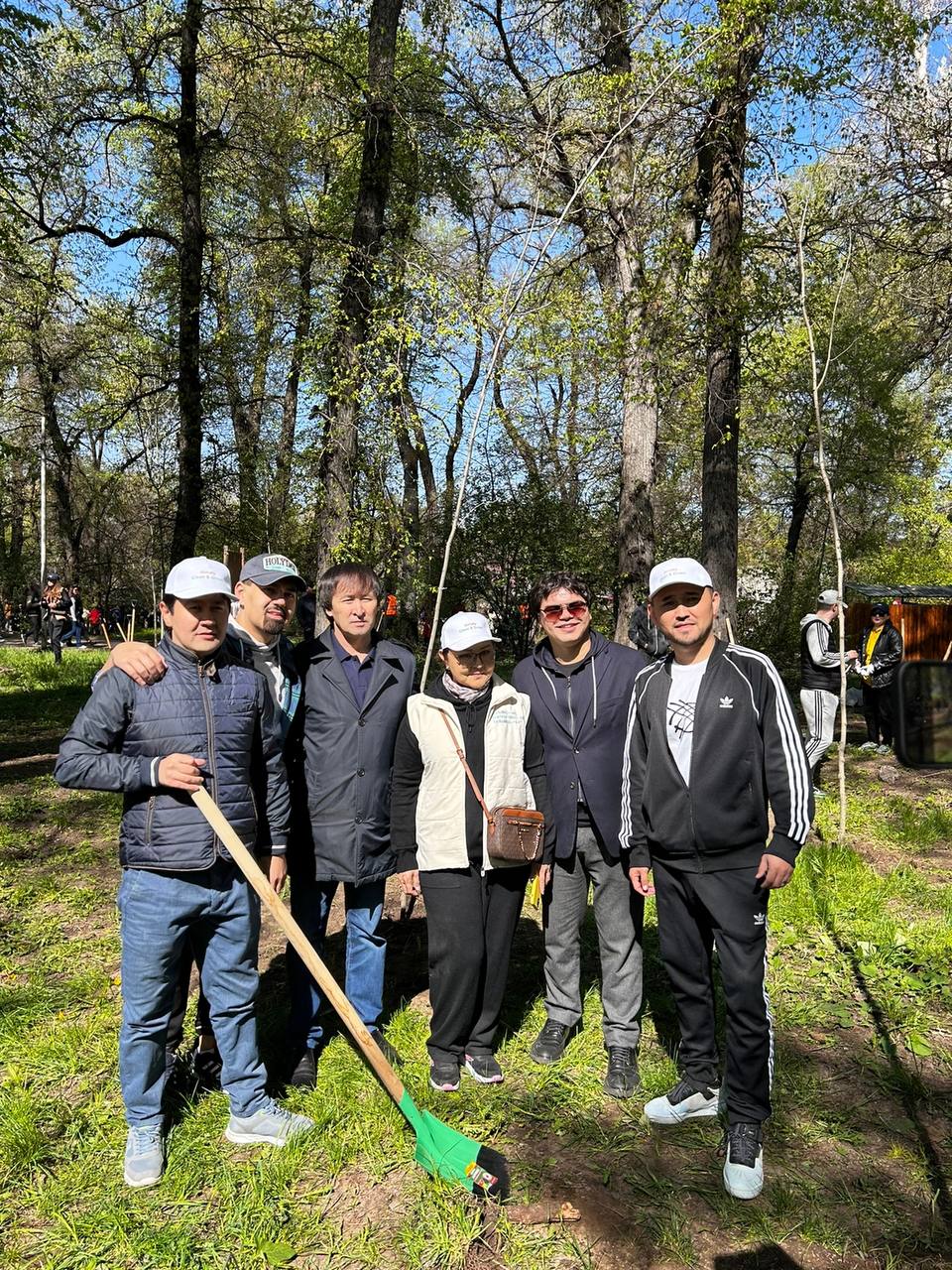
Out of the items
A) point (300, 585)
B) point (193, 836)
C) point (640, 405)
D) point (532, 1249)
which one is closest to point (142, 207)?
point (640, 405)

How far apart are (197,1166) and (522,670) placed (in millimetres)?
2192

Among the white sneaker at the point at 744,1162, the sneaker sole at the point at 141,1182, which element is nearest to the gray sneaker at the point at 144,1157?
the sneaker sole at the point at 141,1182

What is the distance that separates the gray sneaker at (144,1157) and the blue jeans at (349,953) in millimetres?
730

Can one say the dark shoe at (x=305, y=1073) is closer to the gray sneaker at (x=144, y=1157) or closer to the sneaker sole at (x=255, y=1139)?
the sneaker sole at (x=255, y=1139)

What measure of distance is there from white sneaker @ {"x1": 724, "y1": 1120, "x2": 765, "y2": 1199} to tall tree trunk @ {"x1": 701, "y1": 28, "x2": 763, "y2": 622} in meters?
5.44

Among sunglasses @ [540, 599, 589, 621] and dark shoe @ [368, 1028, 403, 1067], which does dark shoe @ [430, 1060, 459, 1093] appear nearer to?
dark shoe @ [368, 1028, 403, 1067]

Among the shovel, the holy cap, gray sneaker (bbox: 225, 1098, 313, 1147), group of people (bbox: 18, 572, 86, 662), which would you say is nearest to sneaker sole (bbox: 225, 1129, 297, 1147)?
gray sneaker (bbox: 225, 1098, 313, 1147)

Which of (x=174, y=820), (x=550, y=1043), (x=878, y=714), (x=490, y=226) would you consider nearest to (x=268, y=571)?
(x=174, y=820)

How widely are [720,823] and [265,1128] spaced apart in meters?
1.96

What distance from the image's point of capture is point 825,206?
861 centimetres

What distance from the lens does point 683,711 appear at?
3.23 meters

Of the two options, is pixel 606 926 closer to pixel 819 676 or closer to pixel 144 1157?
pixel 144 1157

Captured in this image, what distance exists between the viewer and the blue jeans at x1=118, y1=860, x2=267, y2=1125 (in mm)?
2906

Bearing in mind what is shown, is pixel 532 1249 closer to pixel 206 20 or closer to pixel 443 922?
pixel 443 922
